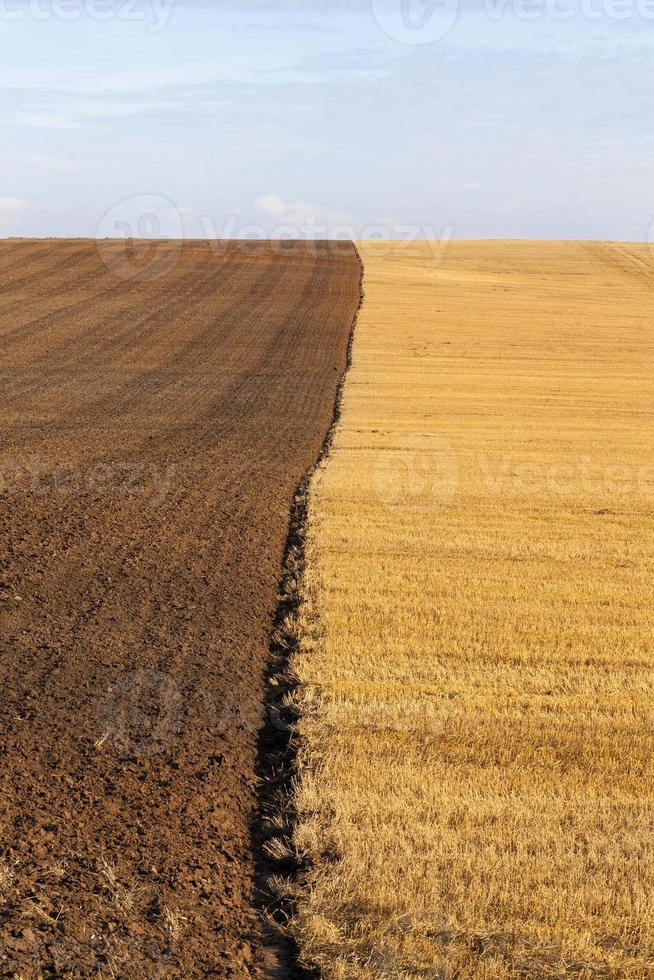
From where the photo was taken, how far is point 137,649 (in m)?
10.2

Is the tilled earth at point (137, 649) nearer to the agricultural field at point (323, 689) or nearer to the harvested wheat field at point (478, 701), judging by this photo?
the agricultural field at point (323, 689)

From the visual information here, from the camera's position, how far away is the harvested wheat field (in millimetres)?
6316

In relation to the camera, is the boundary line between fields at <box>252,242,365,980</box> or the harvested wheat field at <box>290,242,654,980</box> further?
the harvested wheat field at <box>290,242,654,980</box>

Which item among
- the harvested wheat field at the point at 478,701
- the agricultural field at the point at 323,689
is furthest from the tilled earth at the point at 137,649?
the harvested wheat field at the point at 478,701

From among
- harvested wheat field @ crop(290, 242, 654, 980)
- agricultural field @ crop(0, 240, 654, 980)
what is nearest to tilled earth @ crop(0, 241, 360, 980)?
Answer: agricultural field @ crop(0, 240, 654, 980)

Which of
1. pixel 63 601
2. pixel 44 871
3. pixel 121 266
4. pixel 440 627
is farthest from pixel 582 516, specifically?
pixel 121 266

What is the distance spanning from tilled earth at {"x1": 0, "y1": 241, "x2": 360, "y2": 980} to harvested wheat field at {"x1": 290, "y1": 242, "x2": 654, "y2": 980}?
2.07ft

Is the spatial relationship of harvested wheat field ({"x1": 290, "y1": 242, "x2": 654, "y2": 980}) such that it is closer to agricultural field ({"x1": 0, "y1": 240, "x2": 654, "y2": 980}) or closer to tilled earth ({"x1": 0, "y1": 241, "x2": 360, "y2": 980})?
agricultural field ({"x1": 0, "y1": 240, "x2": 654, "y2": 980})

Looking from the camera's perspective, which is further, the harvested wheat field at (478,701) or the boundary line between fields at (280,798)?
the harvested wheat field at (478,701)

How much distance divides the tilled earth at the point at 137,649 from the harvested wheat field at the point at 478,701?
0.63 metres

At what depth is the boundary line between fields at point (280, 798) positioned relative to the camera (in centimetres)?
621

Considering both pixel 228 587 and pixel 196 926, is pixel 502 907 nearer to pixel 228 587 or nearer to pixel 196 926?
pixel 196 926

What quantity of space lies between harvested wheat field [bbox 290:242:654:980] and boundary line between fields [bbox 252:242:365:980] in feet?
0.32

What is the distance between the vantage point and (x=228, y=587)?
39.9ft
